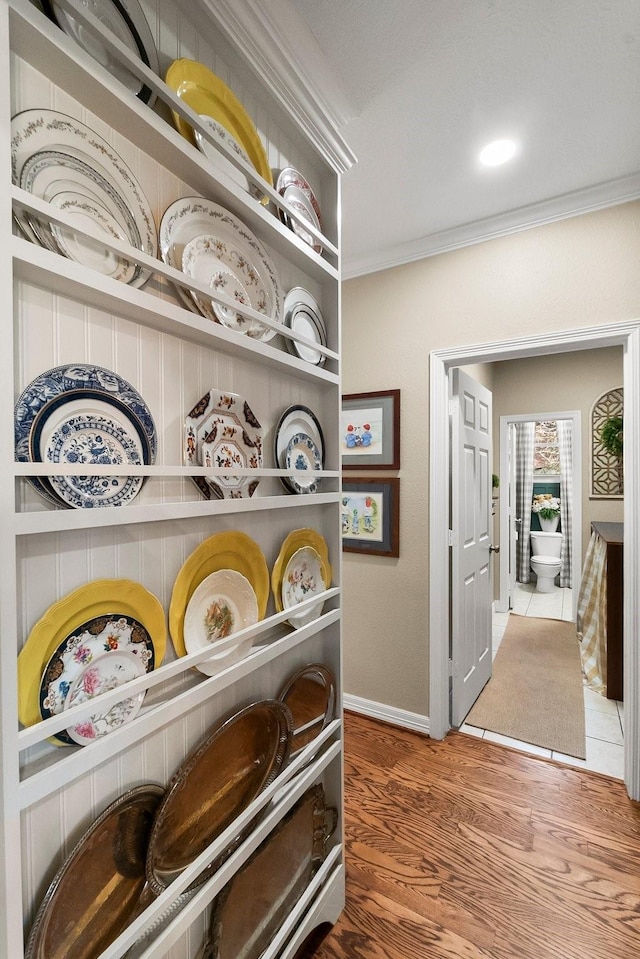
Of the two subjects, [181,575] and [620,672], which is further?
[620,672]

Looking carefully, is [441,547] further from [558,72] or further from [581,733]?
[558,72]

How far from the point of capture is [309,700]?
143 centimetres

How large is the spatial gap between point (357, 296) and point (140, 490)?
7.20 feet

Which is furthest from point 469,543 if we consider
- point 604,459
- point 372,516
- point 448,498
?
point 604,459

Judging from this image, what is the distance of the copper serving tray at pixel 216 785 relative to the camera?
3.05 ft

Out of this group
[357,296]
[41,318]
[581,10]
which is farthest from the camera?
[357,296]

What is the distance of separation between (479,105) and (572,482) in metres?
3.92

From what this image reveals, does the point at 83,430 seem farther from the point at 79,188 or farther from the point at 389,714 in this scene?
the point at 389,714

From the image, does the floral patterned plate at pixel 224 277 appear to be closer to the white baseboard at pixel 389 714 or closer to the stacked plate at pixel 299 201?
the stacked plate at pixel 299 201

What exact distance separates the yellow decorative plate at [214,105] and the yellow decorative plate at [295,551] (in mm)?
949

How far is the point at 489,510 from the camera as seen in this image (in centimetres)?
322

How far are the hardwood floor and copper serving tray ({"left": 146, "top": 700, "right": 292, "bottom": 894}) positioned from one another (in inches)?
27.7

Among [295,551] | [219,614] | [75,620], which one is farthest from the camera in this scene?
[295,551]

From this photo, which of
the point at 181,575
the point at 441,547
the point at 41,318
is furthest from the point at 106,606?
the point at 441,547
